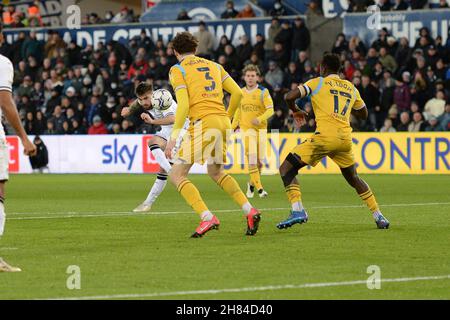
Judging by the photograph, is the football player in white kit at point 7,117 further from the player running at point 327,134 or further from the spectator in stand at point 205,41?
the spectator in stand at point 205,41

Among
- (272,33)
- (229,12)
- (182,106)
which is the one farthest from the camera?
(229,12)

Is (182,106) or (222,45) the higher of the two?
(222,45)

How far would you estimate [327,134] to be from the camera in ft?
45.4

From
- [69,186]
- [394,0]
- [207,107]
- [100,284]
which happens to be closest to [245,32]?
[394,0]

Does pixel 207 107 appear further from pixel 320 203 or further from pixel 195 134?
pixel 320 203

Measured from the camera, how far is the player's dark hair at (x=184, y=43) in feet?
42.3

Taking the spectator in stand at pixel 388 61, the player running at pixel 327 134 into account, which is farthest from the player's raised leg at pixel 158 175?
the spectator in stand at pixel 388 61

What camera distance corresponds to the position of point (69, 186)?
25.4 metres

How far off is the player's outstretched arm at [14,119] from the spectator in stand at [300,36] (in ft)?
71.5

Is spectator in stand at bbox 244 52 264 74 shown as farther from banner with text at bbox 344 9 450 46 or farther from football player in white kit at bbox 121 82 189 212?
football player in white kit at bbox 121 82 189 212

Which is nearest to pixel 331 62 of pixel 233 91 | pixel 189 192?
pixel 233 91

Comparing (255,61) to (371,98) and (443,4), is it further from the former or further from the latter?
(443,4)

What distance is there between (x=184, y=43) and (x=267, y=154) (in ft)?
55.2
